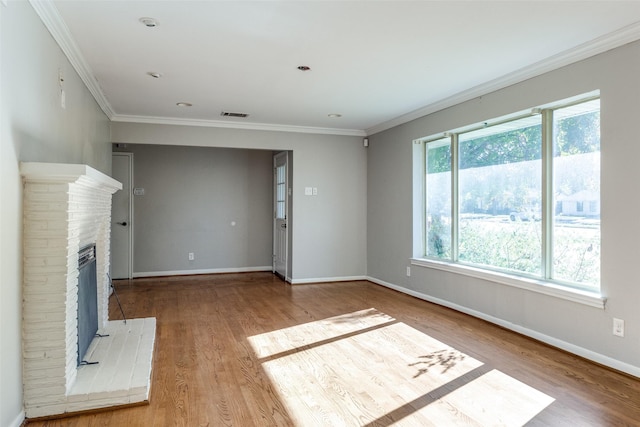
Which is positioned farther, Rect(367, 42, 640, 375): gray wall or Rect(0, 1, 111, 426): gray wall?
Rect(367, 42, 640, 375): gray wall

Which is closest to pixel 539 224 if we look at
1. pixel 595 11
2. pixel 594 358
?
pixel 594 358

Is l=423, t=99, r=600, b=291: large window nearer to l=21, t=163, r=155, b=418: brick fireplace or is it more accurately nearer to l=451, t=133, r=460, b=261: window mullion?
l=451, t=133, r=460, b=261: window mullion

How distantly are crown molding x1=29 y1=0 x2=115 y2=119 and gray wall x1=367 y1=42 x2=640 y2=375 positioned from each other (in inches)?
145

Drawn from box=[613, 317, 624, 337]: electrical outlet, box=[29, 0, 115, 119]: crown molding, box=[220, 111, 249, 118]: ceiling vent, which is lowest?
box=[613, 317, 624, 337]: electrical outlet

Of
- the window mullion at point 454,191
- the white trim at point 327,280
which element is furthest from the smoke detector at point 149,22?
the white trim at point 327,280

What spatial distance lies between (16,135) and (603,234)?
151 inches

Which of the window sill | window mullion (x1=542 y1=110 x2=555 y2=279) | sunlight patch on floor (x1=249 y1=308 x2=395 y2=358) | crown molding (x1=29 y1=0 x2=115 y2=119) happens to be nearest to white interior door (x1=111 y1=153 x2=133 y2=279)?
crown molding (x1=29 y1=0 x2=115 y2=119)

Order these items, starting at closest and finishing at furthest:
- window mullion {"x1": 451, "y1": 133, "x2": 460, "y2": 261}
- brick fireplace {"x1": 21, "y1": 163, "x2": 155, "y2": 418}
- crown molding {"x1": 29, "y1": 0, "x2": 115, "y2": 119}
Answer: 1. brick fireplace {"x1": 21, "y1": 163, "x2": 155, "y2": 418}
2. crown molding {"x1": 29, "y1": 0, "x2": 115, "y2": 119}
3. window mullion {"x1": 451, "y1": 133, "x2": 460, "y2": 261}

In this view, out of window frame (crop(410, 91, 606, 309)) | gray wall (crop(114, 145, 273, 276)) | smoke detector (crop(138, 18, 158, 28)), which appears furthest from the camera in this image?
gray wall (crop(114, 145, 273, 276))

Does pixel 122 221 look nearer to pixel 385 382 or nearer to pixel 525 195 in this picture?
pixel 385 382

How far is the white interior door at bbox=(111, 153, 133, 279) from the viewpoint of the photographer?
6.86 m

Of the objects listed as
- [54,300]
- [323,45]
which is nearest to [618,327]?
[323,45]

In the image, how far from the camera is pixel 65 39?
9.64ft

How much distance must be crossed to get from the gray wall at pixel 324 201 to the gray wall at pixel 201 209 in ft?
4.91
